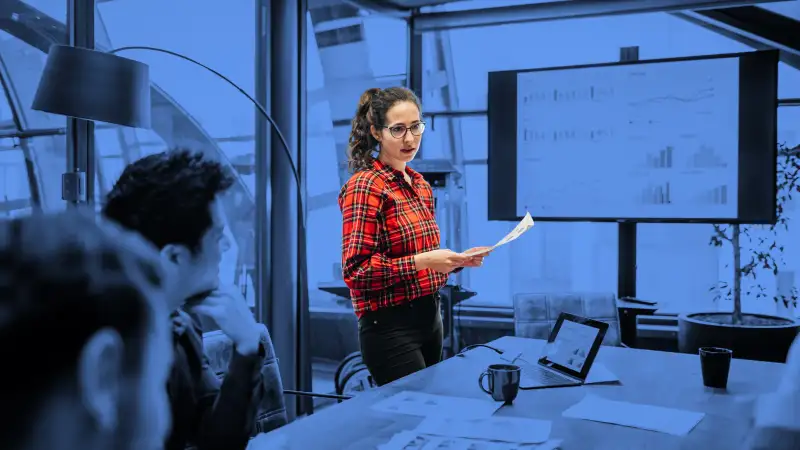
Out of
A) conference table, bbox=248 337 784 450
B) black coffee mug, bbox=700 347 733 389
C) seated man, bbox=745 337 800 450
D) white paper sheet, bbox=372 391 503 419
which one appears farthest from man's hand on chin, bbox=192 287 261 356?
black coffee mug, bbox=700 347 733 389

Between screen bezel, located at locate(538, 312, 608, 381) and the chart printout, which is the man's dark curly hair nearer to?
screen bezel, located at locate(538, 312, 608, 381)

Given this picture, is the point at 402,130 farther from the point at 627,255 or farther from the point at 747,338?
the point at 627,255

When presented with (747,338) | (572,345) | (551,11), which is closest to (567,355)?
(572,345)

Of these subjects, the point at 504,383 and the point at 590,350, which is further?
the point at 590,350

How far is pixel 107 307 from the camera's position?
307 millimetres

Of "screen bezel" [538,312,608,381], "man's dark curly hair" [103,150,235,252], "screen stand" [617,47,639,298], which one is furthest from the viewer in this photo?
"screen stand" [617,47,639,298]

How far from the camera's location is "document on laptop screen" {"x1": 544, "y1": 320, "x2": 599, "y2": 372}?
163cm

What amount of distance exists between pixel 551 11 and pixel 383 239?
253 cm

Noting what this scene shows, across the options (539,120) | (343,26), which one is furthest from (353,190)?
(343,26)

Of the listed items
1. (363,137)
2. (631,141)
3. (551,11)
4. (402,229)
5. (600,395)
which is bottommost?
(600,395)

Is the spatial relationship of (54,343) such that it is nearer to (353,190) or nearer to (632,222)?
(353,190)

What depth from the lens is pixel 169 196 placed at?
1.34 ft

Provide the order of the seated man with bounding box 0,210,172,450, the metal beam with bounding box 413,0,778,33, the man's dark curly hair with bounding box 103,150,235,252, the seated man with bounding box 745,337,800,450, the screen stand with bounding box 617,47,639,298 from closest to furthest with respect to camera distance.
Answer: the seated man with bounding box 0,210,172,450
the man's dark curly hair with bounding box 103,150,235,252
the seated man with bounding box 745,337,800,450
the metal beam with bounding box 413,0,778,33
the screen stand with bounding box 617,47,639,298

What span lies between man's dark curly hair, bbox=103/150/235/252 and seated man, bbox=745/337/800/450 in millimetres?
638
